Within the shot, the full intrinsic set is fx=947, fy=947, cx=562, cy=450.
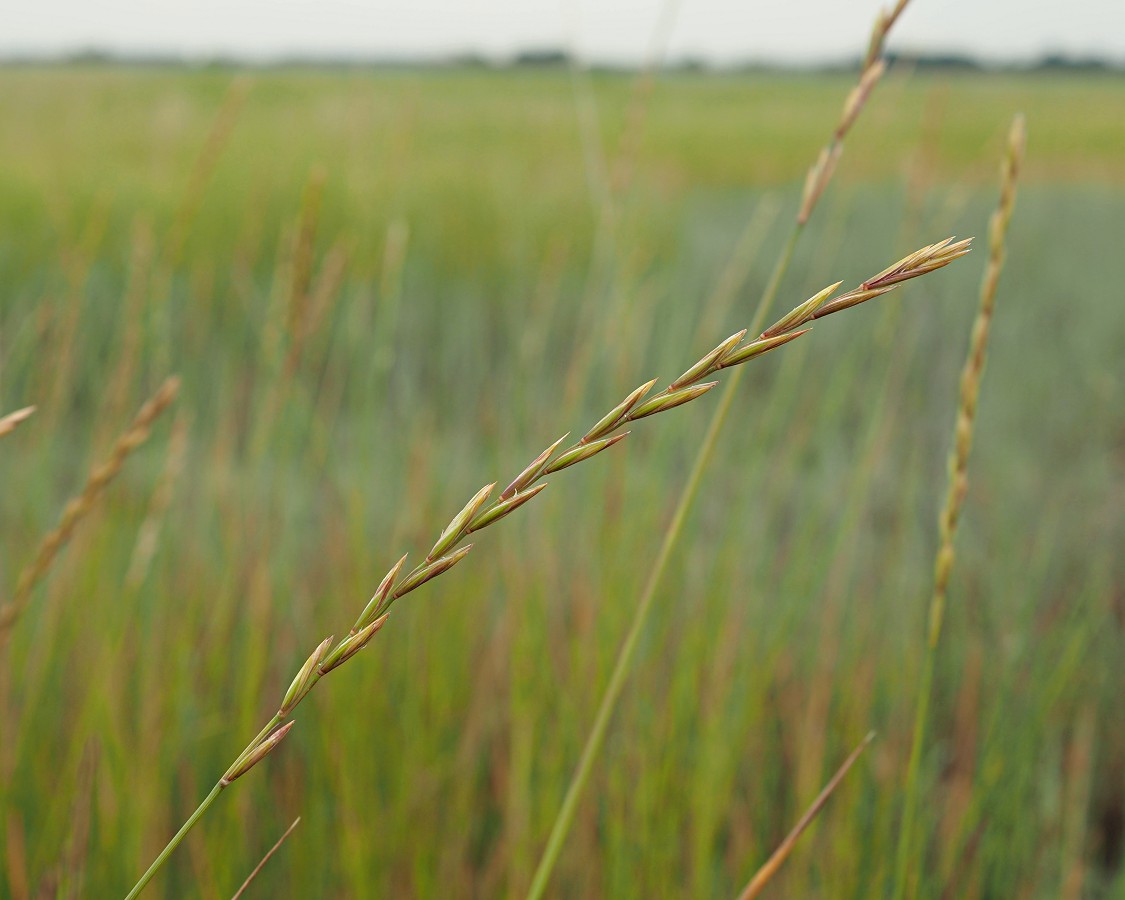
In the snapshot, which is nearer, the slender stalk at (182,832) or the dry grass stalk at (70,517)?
the slender stalk at (182,832)

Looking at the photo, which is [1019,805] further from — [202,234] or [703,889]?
[202,234]

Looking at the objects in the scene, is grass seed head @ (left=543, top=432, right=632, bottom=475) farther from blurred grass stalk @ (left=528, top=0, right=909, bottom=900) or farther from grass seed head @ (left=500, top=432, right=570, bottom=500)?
blurred grass stalk @ (left=528, top=0, right=909, bottom=900)

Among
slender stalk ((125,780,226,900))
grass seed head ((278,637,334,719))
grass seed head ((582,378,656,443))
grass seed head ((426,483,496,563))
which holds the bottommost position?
slender stalk ((125,780,226,900))

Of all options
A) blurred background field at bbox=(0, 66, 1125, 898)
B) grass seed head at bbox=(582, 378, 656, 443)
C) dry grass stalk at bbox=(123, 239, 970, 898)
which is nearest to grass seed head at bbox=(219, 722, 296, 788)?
dry grass stalk at bbox=(123, 239, 970, 898)

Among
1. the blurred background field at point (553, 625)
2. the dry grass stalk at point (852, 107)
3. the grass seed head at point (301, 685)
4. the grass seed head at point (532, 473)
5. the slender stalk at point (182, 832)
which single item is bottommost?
the blurred background field at point (553, 625)

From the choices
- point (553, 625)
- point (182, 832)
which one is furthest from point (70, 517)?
point (553, 625)

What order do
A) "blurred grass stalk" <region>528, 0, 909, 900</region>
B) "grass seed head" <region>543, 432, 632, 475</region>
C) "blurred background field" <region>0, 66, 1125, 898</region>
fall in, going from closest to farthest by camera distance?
"grass seed head" <region>543, 432, 632, 475</region>, "blurred grass stalk" <region>528, 0, 909, 900</region>, "blurred background field" <region>0, 66, 1125, 898</region>

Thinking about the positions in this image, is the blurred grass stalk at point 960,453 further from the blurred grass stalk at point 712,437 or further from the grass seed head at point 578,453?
the grass seed head at point 578,453

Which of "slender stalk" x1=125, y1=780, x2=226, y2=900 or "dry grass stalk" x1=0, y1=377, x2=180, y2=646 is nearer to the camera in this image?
"slender stalk" x1=125, y1=780, x2=226, y2=900

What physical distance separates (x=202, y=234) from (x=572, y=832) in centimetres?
424

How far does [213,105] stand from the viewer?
9883 mm

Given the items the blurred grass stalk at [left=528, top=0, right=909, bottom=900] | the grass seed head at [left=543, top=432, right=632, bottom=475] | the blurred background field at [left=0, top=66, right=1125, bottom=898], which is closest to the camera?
the grass seed head at [left=543, top=432, right=632, bottom=475]

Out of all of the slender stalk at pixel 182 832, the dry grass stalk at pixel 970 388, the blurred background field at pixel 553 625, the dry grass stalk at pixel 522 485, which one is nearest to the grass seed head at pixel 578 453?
the dry grass stalk at pixel 522 485

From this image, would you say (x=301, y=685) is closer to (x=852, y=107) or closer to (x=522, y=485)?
(x=522, y=485)
